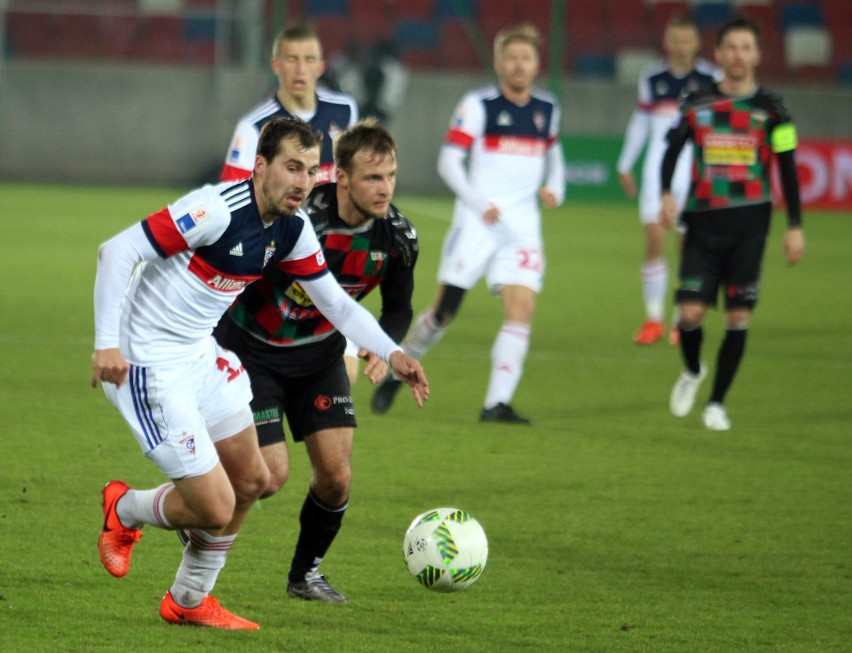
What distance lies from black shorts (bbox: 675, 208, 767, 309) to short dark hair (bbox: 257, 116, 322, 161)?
3.99 m

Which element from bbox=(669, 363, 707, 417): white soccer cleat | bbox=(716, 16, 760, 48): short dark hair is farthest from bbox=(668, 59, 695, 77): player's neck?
bbox=(669, 363, 707, 417): white soccer cleat

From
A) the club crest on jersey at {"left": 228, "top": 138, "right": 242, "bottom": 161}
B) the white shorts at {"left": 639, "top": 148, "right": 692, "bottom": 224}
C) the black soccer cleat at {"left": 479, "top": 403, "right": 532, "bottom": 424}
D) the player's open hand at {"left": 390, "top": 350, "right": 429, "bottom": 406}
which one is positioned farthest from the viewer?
the white shorts at {"left": 639, "top": 148, "right": 692, "bottom": 224}

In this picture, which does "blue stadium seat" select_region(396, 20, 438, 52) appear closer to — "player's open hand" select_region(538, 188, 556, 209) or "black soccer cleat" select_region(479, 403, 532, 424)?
"player's open hand" select_region(538, 188, 556, 209)

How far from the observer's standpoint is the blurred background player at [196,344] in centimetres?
412

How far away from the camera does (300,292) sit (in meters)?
4.79

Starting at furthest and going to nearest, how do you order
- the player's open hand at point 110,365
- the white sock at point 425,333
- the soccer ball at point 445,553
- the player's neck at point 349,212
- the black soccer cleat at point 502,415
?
the white sock at point 425,333 < the black soccer cleat at point 502,415 < the player's neck at point 349,212 < the soccer ball at point 445,553 < the player's open hand at point 110,365

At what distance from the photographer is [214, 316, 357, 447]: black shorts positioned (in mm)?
4793

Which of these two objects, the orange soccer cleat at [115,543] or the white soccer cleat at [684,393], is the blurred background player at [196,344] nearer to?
the orange soccer cleat at [115,543]

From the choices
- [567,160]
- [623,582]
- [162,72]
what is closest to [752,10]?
[567,160]

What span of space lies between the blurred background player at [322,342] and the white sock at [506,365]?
9.62 feet

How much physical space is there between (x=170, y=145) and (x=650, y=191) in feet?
48.3

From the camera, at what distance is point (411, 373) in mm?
4461

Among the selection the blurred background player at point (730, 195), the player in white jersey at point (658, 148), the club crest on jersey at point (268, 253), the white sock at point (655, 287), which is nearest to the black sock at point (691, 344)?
the blurred background player at point (730, 195)

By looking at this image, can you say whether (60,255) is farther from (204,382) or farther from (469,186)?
(204,382)
